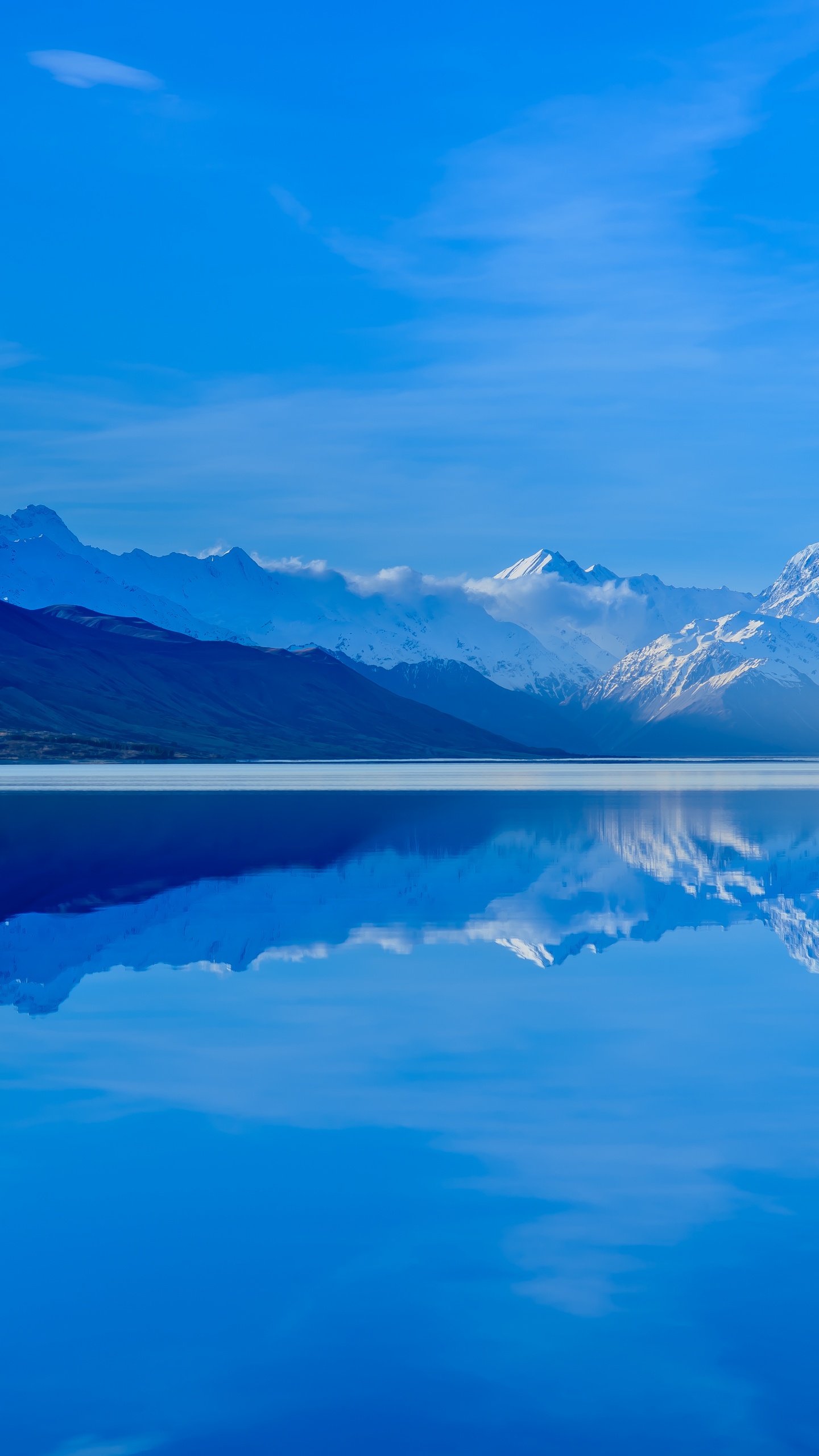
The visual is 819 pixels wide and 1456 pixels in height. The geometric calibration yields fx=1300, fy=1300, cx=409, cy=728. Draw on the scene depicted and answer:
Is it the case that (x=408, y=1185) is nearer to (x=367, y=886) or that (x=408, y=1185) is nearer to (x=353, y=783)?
(x=367, y=886)

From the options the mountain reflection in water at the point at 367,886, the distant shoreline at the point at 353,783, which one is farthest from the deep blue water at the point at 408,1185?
the distant shoreline at the point at 353,783

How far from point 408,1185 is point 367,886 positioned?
27.6 m

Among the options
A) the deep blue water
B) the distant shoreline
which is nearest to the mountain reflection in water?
the deep blue water

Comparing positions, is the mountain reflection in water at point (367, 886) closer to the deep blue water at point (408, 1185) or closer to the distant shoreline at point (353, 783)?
the deep blue water at point (408, 1185)

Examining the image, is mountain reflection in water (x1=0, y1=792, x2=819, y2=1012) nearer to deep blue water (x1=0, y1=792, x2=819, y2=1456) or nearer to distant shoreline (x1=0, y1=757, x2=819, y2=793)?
deep blue water (x1=0, y1=792, x2=819, y2=1456)

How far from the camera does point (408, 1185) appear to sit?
14883 mm

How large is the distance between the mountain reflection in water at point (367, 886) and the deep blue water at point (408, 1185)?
0.31 meters

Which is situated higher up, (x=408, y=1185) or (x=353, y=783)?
(x=353, y=783)

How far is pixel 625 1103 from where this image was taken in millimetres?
18188

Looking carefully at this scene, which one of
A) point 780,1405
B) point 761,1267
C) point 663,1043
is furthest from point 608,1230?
point 663,1043

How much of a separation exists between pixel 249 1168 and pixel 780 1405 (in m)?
6.98

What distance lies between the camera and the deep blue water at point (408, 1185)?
10.3 meters

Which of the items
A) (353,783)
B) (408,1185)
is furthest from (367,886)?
(353,783)

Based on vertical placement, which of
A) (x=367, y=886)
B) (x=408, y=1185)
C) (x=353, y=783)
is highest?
(x=353, y=783)
